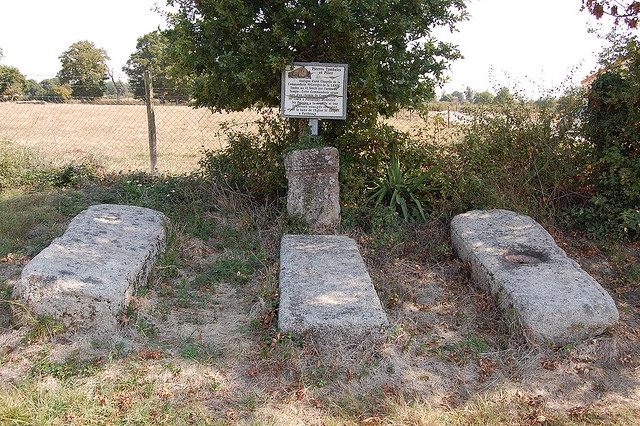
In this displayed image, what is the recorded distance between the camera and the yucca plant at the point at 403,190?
244 inches

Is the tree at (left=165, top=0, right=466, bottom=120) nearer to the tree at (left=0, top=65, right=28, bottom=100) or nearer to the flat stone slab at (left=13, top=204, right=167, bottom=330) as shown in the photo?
the flat stone slab at (left=13, top=204, right=167, bottom=330)

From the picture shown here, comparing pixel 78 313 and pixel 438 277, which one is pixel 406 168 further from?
pixel 78 313

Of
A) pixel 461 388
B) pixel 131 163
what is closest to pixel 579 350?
pixel 461 388

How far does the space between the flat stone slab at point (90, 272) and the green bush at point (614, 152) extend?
16.0 ft

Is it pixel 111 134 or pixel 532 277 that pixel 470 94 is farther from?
pixel 111 134

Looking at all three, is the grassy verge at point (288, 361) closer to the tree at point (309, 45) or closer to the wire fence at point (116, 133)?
the tree at point (309, 45)

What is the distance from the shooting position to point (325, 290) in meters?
4.07

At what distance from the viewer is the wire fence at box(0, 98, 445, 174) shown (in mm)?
7934

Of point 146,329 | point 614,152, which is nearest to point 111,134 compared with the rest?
point 146,329

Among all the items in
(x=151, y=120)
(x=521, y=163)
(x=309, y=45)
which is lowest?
(x=521, y=163)

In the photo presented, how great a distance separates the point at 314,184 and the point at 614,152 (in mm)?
3397

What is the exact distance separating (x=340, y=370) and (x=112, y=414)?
139cm

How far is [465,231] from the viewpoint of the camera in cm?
532

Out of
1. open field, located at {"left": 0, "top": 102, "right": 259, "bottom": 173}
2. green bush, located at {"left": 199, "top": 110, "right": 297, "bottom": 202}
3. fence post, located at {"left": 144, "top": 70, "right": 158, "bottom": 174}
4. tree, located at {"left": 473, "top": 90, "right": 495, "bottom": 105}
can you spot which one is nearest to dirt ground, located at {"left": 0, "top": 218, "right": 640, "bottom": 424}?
green bush, located at {"left": 199, "top": 110, "right": 297, "bottom": 202}
